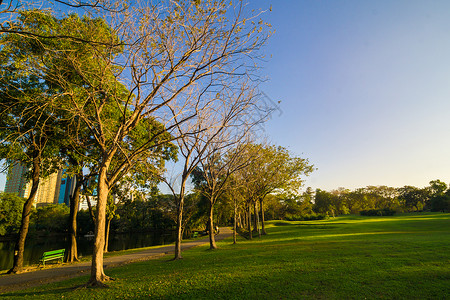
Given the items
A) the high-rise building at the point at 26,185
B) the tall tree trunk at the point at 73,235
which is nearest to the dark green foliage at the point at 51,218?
the high-rise building at the point at 26,185

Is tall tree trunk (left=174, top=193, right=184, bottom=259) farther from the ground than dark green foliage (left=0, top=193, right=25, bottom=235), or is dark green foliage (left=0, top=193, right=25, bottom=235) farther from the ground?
dark green foliage (left=0, top=193, right=25, bottom=235)

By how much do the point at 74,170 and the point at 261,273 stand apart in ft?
43.9

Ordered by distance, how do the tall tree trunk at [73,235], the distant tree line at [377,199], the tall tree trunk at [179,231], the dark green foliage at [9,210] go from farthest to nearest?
the distant tree line at [377,199] → the dark green foliage at [9,210] → the tall tree trunk at [73,235] → the tall tree trunk at [179,231]

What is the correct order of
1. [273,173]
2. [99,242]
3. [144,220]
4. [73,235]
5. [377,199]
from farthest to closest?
[377,199]
[144,220]
[273,173]
[73,235]
[99,242]

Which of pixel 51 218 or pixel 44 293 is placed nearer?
pixel 44 293

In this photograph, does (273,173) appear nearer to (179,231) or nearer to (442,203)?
(179,231)

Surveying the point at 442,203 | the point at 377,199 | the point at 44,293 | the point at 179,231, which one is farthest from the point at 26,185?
the point at 377,199

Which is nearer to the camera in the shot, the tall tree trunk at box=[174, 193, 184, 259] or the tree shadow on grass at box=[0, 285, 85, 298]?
the tree shadow on grass at box=[0, 285, 85, 298]

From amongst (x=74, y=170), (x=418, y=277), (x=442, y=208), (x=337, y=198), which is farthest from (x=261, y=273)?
(x=337, y=198)

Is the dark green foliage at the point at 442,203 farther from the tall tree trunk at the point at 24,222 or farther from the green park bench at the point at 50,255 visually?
the tall tree trunk at the point at 24,222

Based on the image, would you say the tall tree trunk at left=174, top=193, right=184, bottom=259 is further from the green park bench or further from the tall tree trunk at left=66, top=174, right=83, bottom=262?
the tall tree trunk at left=66, top=174, right=83, bottom=262

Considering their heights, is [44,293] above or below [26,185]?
below

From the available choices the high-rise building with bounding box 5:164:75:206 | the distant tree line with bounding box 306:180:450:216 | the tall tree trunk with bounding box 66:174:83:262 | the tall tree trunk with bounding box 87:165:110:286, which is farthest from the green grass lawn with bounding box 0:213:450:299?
the distant tree line with bounding box 306:180:450:216

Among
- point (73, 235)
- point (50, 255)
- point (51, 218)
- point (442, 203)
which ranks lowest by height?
point (50, 255)
